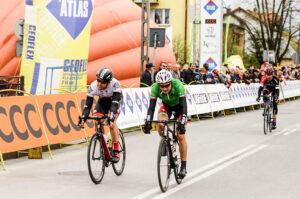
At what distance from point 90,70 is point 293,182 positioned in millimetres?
16847

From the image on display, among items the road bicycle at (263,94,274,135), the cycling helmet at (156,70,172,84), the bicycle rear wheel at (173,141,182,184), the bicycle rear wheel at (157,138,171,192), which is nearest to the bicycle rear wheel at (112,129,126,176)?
the bicycle rear wheel at (173,141,182,184)

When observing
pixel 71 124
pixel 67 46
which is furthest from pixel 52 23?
pixel 71 124

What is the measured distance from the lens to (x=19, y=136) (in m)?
11.8

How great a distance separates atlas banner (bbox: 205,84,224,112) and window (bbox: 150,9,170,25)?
43289 millimetres

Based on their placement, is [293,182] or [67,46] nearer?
[293,182]

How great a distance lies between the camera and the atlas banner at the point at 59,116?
1288 centimetres

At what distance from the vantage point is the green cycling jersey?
9.25 meters

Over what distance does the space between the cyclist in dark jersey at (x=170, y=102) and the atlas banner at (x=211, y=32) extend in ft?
69.6

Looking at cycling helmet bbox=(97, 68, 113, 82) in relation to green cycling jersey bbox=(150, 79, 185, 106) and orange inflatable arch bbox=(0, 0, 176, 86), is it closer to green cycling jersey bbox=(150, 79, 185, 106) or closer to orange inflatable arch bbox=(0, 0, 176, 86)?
green cycling jersey bbox=(150, 79, 185, 106)

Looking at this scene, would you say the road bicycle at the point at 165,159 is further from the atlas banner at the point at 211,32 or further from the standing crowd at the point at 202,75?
the atlas banner at the point at 211,32

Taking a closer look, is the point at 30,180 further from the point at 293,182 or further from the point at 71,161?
the point at 293,182

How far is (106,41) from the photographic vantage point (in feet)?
86.5

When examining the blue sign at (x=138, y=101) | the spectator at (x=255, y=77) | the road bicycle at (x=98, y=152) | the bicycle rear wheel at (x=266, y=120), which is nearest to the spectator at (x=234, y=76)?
the spectator at (x=255, y=77)

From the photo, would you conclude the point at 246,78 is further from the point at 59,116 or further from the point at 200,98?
the point at 59,116
